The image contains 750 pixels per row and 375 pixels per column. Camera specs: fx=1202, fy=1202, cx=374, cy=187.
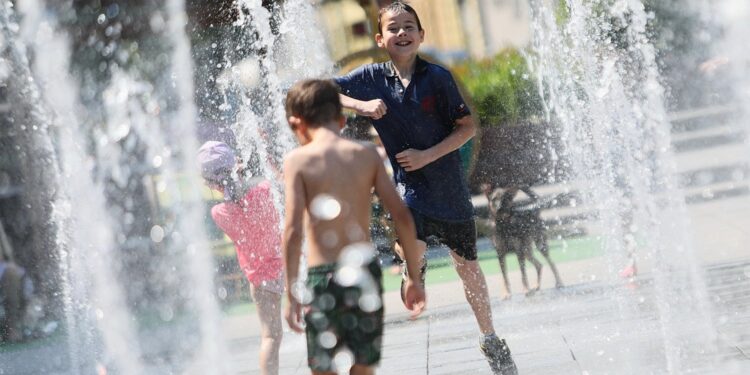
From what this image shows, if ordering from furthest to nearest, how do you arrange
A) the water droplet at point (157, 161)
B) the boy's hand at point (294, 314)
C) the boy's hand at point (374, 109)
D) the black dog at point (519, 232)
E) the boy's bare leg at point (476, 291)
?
the water droplet at point (157, 161) → the black dog at point (519, 232) → the boy's bare leg at point (476, 291) → the boy's hand at point (374, 109) → the boy's hand at point (294, 314)

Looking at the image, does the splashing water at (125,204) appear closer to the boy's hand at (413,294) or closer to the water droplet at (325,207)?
the boy's hand at (413,294)

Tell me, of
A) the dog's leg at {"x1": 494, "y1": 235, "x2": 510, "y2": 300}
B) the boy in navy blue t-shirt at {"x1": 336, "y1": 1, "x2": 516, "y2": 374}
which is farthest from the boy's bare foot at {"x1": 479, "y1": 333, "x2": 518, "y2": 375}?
the dog's leg at {"x1": 494, "y1": 235, "x2": 510, "y2": 300}

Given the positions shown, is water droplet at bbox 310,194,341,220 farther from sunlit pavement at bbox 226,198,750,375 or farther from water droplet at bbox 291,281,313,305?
sunlit pavement at bbox 226,198,750,375

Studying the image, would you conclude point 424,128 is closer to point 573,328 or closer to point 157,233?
point 573,328

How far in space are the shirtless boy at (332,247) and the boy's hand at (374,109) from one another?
0.85 m

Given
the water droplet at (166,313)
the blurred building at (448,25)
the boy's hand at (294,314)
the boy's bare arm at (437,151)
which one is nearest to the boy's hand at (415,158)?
the boy's bare arm at (437,151)

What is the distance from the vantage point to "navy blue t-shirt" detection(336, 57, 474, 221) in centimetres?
477

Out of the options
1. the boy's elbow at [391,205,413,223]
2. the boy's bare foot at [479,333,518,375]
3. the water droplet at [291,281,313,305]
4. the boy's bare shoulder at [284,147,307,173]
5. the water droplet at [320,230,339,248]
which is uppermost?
the boy's bare shoulder at [284,147,307,173]

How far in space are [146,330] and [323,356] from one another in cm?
627

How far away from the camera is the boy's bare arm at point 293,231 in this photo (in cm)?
346

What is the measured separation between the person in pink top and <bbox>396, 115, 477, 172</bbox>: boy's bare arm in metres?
0.68

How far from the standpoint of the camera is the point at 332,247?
11.5ft

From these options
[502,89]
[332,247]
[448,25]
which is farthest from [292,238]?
[448,25]

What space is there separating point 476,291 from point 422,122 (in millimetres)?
731
